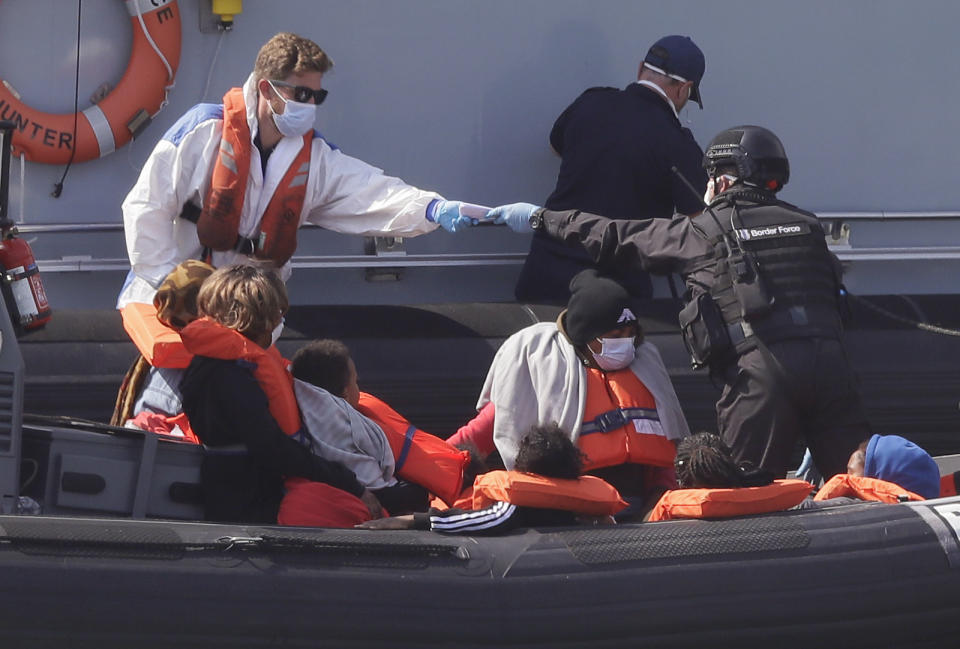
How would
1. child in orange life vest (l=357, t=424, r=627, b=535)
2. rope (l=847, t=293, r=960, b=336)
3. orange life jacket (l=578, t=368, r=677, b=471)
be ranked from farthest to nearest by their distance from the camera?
rope (l=847, t=293, r=960, b=336), orange life jacket (l=578, t=368, r=677, b=471), child in orange life vest (l=357, t=424, r=627, b=535)

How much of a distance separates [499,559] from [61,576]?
0.92m

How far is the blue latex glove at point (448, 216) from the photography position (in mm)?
Answer: 4348

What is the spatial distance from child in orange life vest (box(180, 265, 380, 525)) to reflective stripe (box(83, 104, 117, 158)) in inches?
66.7

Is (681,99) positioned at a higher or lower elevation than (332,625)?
higher

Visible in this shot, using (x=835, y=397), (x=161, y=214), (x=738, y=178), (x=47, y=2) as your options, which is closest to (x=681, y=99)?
(x=738, y=178)

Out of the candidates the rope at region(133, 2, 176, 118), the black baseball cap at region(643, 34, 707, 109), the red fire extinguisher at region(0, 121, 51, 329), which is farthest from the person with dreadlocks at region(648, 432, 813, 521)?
the rope at region(133, 2, 176, 118)

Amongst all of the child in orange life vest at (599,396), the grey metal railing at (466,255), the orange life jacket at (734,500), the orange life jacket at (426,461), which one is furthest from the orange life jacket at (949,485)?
the grey metal railing at (466,255)

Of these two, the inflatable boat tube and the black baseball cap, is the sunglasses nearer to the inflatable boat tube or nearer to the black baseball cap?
the black baseball cap

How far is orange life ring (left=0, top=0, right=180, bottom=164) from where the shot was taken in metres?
4.72

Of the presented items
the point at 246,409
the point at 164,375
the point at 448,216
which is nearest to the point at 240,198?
the point at 448,216

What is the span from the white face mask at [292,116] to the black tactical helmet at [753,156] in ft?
3.96

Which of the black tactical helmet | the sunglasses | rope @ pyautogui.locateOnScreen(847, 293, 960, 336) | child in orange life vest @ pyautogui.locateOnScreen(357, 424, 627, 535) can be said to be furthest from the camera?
rope @ pyautogui.locateOnScreen(847, 293, 960, 336)

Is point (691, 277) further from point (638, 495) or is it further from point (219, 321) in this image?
point (219, 321)

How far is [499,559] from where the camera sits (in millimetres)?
3049
